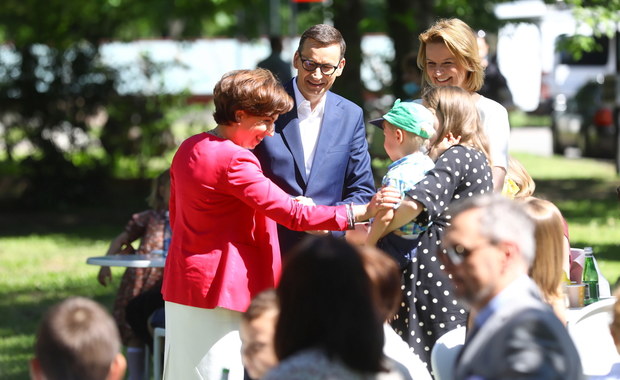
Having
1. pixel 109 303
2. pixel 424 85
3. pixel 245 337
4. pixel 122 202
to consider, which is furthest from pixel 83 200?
pixel 245 337

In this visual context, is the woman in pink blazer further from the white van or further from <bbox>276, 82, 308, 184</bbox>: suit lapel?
the white van

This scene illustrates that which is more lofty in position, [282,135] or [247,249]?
[282,135]

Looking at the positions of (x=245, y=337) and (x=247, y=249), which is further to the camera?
(x=247, y=249)

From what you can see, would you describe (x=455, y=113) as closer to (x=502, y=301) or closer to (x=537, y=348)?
(x=502, y=301)

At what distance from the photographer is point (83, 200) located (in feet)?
52.5

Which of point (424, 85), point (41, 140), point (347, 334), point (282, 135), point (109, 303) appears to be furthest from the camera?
point (41, 140)

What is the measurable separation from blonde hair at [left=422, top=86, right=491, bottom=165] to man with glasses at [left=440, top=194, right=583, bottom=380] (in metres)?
1.50

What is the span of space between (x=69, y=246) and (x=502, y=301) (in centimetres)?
1049

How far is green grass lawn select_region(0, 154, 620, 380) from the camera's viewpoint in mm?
8797

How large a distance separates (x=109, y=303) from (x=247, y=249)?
522 centimetres

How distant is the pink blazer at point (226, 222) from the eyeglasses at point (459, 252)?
139cm

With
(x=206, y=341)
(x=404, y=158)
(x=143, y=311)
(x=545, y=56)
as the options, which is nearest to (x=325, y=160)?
(x=404, y=158)

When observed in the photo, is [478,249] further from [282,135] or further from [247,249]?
[282,135]

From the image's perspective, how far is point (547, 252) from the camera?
12.5 ft
